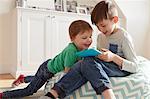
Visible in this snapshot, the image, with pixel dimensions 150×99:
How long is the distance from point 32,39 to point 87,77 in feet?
7.46

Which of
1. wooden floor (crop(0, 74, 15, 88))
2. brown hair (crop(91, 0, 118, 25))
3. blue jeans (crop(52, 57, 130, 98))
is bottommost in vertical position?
wooden floor (crop(0, 74, 15, 88))

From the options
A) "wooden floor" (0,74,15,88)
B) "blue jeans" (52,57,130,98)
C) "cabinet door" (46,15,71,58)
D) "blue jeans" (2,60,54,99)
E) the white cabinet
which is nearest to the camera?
"blue jeans" (52,57,130,98)

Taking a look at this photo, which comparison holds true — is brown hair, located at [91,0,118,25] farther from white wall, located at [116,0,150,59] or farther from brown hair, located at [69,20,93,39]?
white wall, located at [116,0,150,59]

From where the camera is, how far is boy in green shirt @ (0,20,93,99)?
1.71 m

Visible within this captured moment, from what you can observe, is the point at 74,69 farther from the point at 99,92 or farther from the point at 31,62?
the point at 31,62

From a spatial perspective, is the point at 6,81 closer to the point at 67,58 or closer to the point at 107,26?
the point at 67,58

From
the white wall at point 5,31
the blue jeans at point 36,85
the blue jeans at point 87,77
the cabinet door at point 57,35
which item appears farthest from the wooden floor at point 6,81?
the blue jeans at point 87,77

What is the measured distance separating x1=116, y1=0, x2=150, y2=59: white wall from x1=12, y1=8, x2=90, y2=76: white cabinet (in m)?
0.93

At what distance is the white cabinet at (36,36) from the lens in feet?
11.5

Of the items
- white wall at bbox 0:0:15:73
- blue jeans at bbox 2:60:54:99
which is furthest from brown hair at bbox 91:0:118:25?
white wall at bbox 0:0:15:73

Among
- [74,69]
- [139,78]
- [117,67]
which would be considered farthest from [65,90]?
[139,78]

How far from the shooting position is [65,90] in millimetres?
1466

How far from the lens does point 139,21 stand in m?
4.29

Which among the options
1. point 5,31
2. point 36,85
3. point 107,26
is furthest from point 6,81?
point 107,26
